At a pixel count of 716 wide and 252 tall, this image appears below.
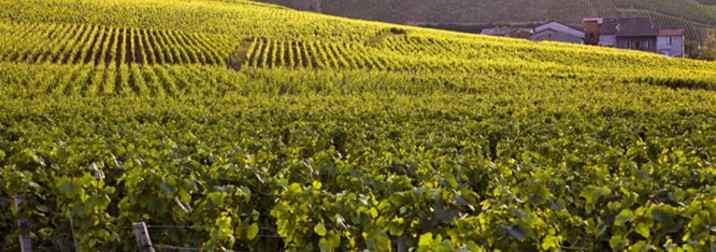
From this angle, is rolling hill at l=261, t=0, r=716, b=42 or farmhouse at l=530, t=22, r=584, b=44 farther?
rolling hill at l=261, t=0, r=716, b=42

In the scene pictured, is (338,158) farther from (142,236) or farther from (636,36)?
(636,36)

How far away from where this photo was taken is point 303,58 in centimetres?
4306

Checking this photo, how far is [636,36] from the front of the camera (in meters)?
69.6

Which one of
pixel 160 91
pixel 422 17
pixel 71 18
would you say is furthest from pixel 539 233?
pixel 422 17

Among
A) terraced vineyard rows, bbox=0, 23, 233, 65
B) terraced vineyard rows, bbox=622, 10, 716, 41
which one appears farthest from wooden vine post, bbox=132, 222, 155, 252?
terraced vineyard rows, bbox=622, 10, 716, 41

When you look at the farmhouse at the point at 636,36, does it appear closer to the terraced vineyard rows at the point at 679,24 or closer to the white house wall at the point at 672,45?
the white house wall at the point at 672,45

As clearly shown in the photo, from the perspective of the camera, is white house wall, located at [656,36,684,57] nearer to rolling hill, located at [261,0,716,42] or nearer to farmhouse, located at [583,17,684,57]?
farmhouse, located at [583,17,684,57]

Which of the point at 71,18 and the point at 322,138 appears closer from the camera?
the point at 322,138

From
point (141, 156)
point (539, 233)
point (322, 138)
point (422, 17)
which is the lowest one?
point (422, 17)

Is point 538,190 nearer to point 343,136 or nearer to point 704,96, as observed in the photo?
point 343,136

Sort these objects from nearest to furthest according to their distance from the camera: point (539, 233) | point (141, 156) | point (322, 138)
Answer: point (539, 233) < point (141, 156) < point (322, 138)

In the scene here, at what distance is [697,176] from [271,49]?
4018 cm

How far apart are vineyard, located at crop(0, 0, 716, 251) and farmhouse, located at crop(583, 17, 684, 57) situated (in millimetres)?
29669

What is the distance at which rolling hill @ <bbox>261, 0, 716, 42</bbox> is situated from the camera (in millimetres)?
94375
